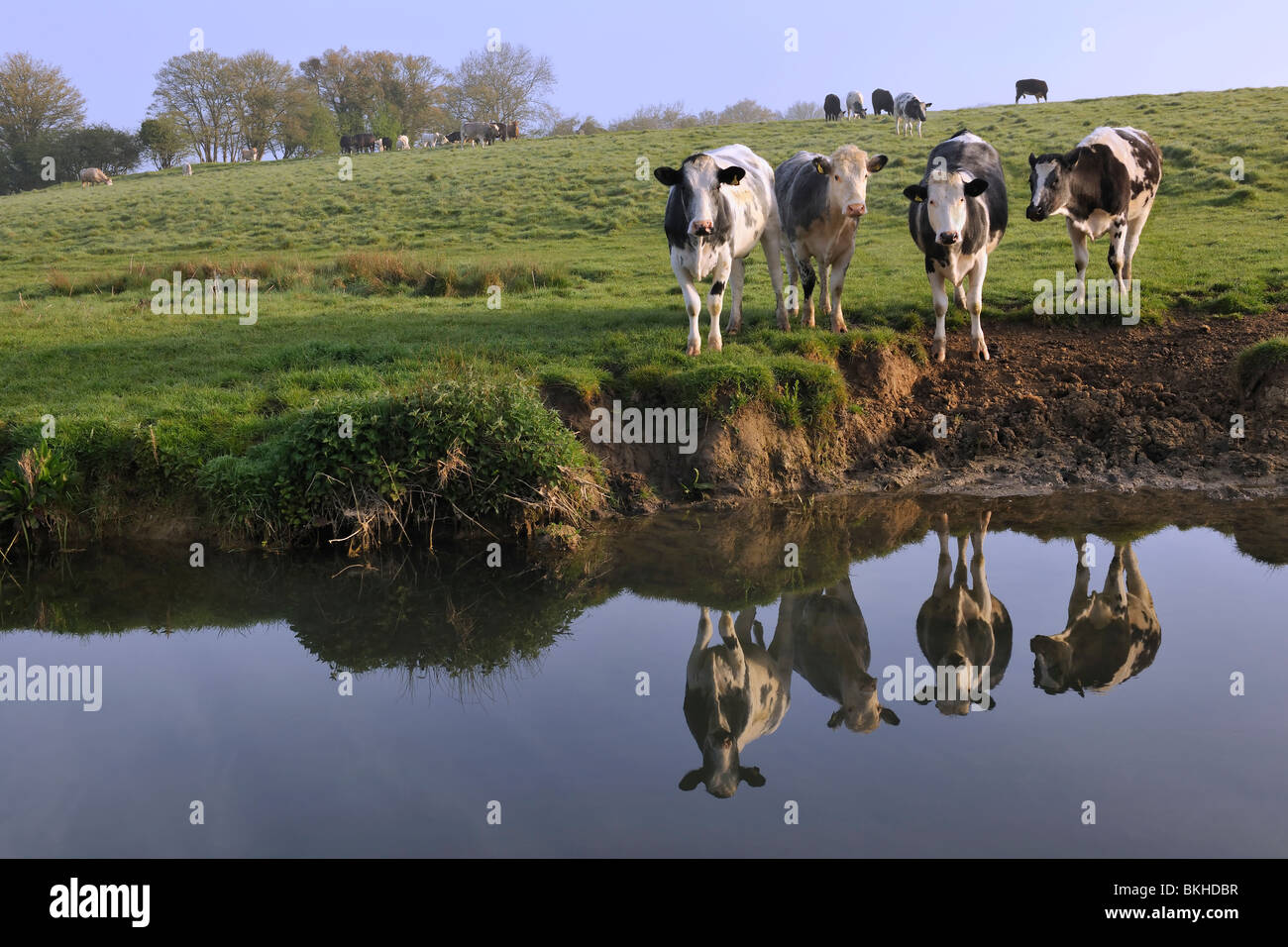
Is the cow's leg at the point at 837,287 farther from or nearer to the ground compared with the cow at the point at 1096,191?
nearer to the ground

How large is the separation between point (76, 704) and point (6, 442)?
160 inches

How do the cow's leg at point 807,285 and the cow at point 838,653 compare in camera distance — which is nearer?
the cow at point 838,653

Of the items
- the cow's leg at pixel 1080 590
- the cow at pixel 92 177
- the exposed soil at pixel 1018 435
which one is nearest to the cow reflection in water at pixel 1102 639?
the cow's leg at pixel 1080 590

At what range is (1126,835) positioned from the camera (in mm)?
4359

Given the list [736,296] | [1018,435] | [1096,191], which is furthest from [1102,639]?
[1096,191]

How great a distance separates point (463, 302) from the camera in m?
14.4

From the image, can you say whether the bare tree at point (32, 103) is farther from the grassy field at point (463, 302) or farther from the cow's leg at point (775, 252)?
the cow's leg at point (775, 252)

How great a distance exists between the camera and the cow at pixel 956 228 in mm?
10508

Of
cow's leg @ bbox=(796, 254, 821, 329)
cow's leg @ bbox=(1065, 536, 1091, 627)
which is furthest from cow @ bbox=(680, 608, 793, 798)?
cow's leg @ bbox=(796, 254, 821, 329)

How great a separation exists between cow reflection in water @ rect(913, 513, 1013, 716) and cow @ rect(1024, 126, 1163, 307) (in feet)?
17.4

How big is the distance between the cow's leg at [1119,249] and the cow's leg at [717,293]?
15.7 feet

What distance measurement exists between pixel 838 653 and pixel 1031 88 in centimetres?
4116

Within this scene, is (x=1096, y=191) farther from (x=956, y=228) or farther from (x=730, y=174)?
(x=730, y=174)

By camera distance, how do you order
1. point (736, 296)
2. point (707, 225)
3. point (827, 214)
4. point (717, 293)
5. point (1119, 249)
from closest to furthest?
point (707, 225) < point (717, 293) < point (827, 214) < point (736, 296) < point (1119, 249)
